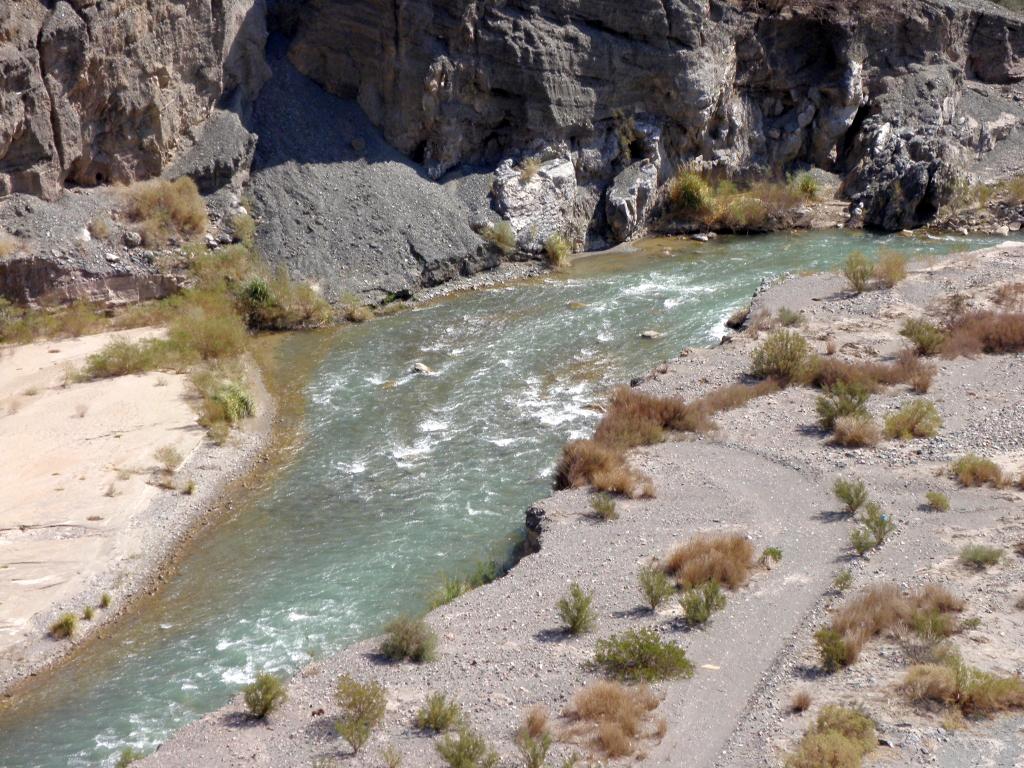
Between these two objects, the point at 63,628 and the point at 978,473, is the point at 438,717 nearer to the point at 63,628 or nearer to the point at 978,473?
the point at 63,628

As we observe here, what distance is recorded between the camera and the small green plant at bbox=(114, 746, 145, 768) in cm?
1058

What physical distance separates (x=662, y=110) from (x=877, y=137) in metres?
9.22

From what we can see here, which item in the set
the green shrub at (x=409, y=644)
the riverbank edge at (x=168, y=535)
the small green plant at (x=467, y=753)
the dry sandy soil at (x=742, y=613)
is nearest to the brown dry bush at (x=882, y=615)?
the dry sandy soil at (x=742, y=613)

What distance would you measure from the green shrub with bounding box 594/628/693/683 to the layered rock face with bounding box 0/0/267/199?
21.3 meters

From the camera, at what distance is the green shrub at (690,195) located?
36.2 meters

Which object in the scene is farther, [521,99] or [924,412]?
[521,99]

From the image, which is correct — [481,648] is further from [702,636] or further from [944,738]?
[944,738]

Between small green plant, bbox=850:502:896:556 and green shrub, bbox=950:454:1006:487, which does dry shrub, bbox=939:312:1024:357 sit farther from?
small green plant, bbox=850:502:896:556

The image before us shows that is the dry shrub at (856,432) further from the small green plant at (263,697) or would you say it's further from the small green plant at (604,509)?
the small green plant at (263,697)

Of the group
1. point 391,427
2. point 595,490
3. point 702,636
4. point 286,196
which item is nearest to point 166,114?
point 286,196

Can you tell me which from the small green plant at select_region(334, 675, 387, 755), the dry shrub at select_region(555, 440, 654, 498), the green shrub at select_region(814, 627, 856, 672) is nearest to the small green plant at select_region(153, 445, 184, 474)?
the dry shrub at select_region(555, 440, 654, 498)

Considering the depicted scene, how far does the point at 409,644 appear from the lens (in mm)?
11641

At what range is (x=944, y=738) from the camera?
9.22 meters

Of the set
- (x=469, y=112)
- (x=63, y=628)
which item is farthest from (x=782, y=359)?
(x=469, y=112)
